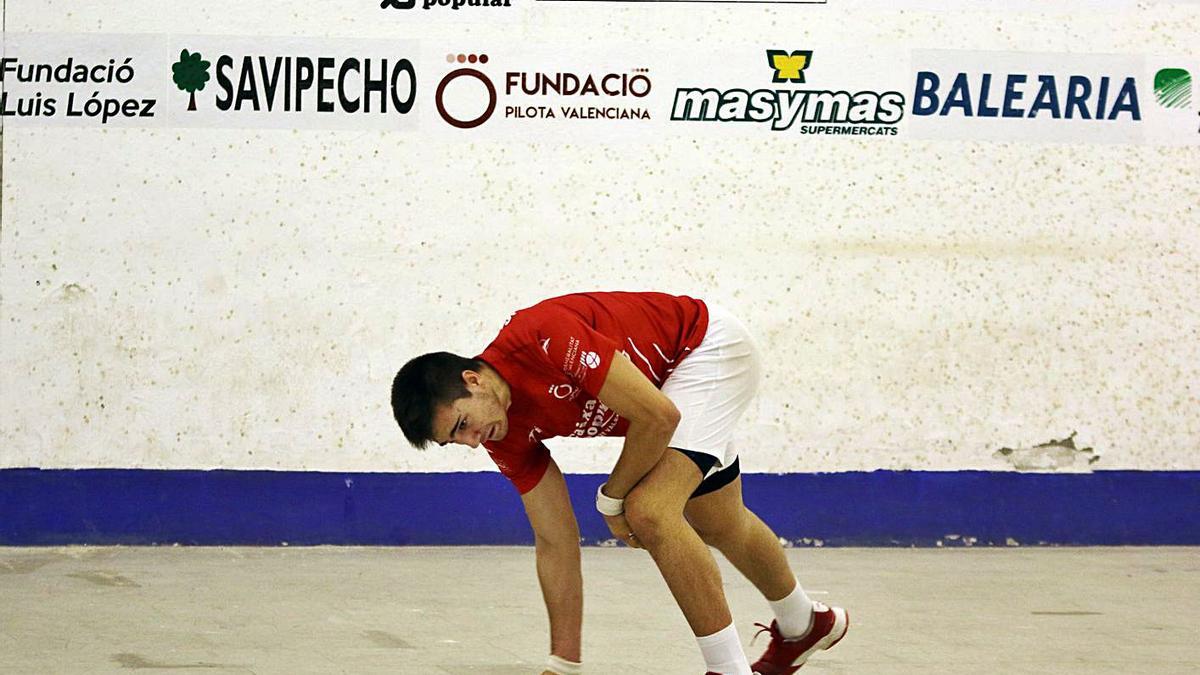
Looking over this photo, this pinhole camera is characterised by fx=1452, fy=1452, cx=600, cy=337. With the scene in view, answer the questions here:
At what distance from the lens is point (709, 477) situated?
10.8ft

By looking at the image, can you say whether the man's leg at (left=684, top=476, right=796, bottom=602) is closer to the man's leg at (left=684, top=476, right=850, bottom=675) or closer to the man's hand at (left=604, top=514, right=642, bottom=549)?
the man's leg at (left=684, top=476, right=850, bottom=675)

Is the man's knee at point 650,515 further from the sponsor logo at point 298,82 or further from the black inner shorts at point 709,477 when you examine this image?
the sponsor logo at point 298,82

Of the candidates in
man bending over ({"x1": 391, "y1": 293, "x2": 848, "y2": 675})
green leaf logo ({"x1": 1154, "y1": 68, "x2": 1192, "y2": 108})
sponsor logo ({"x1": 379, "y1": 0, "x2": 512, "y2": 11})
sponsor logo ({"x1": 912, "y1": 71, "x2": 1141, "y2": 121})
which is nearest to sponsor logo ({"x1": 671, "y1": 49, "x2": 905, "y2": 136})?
sponsor logo ({"x1": 912, "y1": 71, "x2": 1141, "y2": 121})

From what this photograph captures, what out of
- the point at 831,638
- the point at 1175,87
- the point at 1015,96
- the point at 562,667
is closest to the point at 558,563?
the point at 562,667

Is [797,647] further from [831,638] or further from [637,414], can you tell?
[637,414]

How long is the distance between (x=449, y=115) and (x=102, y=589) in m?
2.18

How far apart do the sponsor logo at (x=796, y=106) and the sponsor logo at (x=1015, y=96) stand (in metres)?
0.13

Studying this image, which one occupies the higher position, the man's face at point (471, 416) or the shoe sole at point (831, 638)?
the man's face at point (471, 416)

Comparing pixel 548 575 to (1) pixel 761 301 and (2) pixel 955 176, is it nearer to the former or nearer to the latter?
(1) pixel 761 301

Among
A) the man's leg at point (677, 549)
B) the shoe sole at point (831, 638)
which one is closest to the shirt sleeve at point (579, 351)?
the man's leg at point (677, 549)

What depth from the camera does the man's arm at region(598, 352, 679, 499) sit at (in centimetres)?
284

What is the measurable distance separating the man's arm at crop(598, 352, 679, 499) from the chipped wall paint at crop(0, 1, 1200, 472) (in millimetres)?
2734

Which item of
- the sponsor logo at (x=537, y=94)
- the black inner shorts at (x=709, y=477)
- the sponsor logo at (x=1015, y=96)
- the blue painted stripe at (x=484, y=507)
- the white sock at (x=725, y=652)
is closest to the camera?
the white sock at (x=725, y=652)

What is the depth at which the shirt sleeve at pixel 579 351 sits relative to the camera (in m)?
2.84
